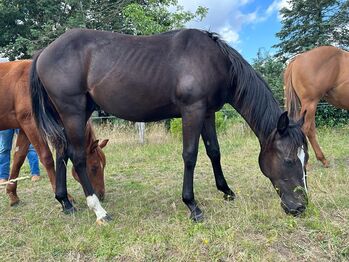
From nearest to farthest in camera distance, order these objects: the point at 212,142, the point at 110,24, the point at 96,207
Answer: the point at 96,207 → the point at 212,142 → the point at 110,24

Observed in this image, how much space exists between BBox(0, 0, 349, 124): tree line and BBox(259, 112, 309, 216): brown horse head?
10.3 m

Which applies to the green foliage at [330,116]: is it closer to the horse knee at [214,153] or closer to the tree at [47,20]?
the tree at [47,20]

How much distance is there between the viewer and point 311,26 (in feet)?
53.9

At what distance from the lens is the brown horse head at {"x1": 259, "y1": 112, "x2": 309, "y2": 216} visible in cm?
314

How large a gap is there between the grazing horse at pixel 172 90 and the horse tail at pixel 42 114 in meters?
0.09

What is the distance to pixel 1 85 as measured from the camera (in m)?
4.00

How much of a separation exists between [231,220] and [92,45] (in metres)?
2.32

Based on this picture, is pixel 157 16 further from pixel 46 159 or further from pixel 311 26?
pixel 311 26

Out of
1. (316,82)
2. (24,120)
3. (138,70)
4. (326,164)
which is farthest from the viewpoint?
(316,82)

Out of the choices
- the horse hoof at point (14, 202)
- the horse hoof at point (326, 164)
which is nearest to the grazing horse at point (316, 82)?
the horse hoof at point (326, 164)

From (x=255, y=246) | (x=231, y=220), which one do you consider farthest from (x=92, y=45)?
(x=255, y=246)

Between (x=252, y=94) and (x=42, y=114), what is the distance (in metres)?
2.37

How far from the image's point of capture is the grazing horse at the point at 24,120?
3949 mm

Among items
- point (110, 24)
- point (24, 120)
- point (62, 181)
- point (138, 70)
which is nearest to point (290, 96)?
point (138, 70)
